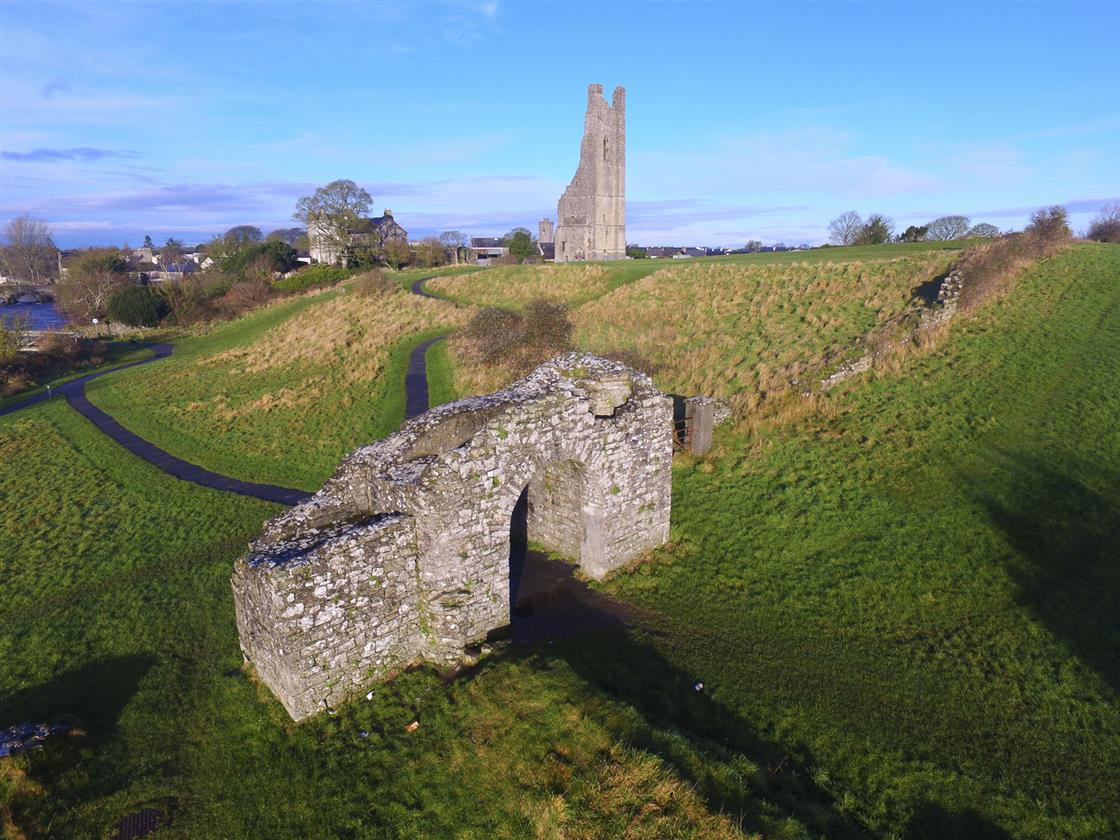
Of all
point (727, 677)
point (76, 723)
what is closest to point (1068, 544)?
point (727, 677)

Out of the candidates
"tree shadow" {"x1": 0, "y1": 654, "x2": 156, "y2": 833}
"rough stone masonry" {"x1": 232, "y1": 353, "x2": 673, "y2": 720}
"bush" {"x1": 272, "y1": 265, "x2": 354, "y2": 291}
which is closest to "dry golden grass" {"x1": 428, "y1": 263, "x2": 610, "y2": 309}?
"bush" {"x1": 272, "y1": 265, "x2": 354, "y2": 291}

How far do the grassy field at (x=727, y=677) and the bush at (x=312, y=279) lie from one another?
2022 inches

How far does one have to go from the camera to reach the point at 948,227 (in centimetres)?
6962

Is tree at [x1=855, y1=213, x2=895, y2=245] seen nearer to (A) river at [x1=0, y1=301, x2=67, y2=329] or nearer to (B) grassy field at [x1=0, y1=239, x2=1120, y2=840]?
(B) grassy field at [x1=0, y1=239, x2=1120, y2=840]

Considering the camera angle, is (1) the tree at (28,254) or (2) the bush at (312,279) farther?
(1) the tree at (28,254)

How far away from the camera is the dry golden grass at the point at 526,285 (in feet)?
151

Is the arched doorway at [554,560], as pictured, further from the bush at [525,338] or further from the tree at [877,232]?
the tree at [877,232]

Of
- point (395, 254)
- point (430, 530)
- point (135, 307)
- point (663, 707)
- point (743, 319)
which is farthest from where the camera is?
point (395, 254)

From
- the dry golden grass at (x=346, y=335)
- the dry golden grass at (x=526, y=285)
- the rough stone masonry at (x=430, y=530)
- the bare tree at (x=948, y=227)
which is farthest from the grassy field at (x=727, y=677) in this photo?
the bare tree at (x=948, y=227)

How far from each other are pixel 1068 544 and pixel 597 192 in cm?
6270

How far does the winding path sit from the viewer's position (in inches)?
774

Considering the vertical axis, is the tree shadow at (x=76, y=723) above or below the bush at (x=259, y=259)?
below

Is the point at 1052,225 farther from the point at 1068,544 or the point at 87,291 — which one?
the point at 87,291

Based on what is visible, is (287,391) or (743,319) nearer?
(287,391)
